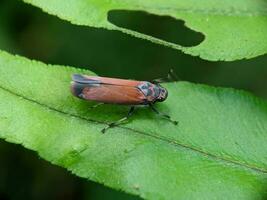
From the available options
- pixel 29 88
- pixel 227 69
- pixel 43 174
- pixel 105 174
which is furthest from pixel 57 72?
pixel 227 69

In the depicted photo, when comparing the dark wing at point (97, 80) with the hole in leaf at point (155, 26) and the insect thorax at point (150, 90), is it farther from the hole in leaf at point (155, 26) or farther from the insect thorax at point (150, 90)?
the hole in leaf at point (155, 26)

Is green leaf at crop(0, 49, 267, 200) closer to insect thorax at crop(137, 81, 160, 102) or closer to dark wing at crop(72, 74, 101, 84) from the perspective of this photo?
dark wing at crop(72, 74, 101, 84)

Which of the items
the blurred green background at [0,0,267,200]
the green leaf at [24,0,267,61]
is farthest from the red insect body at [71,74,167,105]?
the blurred green background at [0,0,267,200]

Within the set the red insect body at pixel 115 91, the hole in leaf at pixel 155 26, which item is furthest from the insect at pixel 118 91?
the hole in leaf at pixel 155 26

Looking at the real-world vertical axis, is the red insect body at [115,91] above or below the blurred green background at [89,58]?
above

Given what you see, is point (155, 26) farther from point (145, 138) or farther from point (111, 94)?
point (145, 138)

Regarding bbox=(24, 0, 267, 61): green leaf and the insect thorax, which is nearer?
bbox=(24, 0, 267, 61): green leaf
